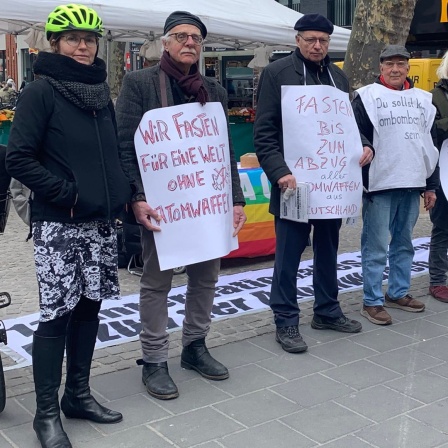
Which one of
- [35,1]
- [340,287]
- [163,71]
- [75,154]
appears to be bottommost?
[340,287]

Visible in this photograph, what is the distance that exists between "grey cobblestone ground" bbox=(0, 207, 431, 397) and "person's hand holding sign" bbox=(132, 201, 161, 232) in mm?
1000

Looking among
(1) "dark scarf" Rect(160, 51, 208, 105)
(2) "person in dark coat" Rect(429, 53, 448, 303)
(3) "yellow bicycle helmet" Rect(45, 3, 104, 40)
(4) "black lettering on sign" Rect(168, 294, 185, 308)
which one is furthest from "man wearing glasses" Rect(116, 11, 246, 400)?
(2) "person in dark coat" Rect(429, 53, 448, 303)

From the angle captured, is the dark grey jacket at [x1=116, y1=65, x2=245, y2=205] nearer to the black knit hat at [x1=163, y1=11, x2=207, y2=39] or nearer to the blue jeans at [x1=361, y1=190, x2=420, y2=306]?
the black knit hat at [x1=163, y1=11, x2=207, y2=39]

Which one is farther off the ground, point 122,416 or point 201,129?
point 201,129

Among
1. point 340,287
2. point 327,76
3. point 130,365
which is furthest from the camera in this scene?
point 340,287

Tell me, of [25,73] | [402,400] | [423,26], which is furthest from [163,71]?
[25,73]

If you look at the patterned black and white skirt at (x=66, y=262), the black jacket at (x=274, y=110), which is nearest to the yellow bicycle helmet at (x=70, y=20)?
the patterned black and white skirt at (x=66, y=262)

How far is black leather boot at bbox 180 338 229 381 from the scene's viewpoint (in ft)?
13.3

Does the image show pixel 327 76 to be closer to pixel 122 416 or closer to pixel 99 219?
pixel 99 219

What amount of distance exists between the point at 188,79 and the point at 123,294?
2532 millimetres

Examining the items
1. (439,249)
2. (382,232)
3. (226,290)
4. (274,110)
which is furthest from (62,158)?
(439,249)

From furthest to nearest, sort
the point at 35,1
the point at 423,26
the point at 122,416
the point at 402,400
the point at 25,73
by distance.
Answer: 1. the point at 25,73
2. the point at 423,26
3. the point at 35,1
4. the point at 402,400
5. the point at 122,416

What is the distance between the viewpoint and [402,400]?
3.79 metres

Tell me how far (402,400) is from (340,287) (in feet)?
7.25
